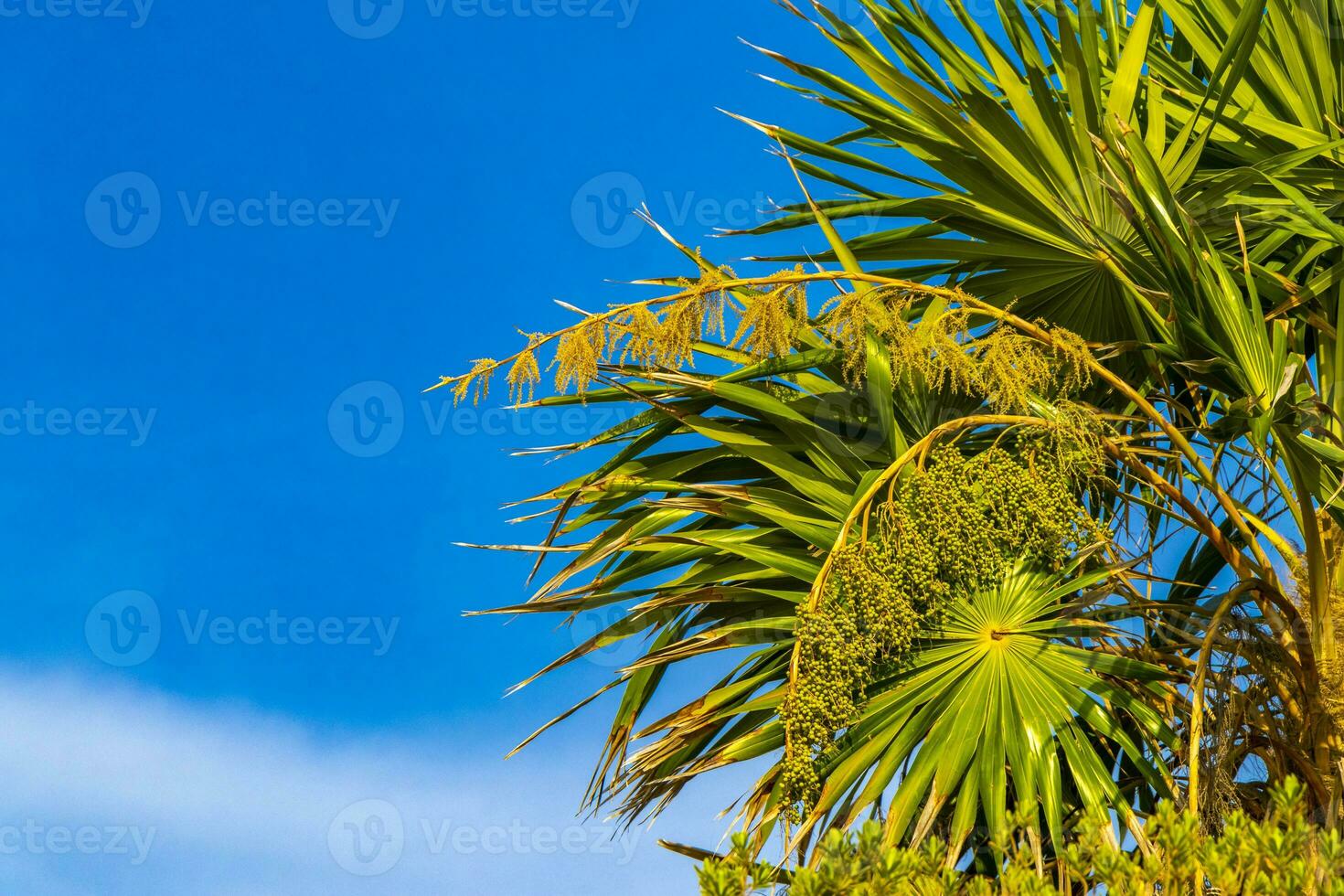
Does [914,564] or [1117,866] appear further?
[914,564]

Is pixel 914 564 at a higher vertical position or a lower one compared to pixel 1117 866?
higher

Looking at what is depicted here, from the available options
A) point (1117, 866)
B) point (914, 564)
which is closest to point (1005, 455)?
point (914, 564)

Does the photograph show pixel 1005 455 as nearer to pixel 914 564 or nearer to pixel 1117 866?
pixel 914 564

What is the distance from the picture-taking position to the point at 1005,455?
5199 millimetres

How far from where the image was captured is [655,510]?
6512mm

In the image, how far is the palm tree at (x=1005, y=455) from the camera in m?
5.06

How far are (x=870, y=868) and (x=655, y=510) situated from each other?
333cm

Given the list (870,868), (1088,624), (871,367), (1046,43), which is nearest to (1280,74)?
(1046,43)

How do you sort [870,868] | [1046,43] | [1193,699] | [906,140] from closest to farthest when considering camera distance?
1. [870,868]
2. [1193,699]
3. [906,140]
4. [1046,43]

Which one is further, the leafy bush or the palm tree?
the palm tree

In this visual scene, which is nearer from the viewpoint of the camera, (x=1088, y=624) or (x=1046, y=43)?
(x=1088, y=624)

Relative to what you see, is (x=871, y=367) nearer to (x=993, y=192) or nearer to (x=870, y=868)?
(x=993, y=192)

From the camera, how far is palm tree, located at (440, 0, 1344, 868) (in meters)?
5.06

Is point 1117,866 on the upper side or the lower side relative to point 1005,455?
lower
